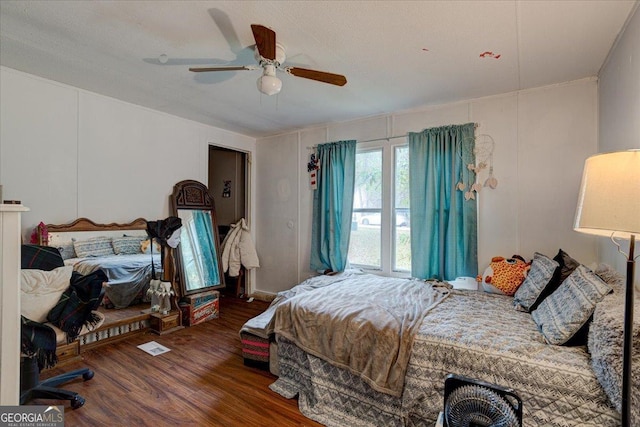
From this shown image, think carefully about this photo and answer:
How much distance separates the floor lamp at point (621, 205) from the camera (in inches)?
40.6

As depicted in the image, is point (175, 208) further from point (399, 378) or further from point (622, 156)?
point (622, 156)

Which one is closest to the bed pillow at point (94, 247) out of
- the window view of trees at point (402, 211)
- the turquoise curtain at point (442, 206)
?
the window view of trees at point (402, 211)

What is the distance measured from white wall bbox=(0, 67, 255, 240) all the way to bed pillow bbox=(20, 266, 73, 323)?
1.06 metres

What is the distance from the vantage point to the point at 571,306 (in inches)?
64.8

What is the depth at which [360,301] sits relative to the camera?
2334mm

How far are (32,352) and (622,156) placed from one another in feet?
10.0

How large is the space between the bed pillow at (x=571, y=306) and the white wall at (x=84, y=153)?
12.4 feet

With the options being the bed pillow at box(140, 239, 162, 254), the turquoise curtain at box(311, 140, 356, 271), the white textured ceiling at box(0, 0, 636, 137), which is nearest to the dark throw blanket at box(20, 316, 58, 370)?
the bed pillow at box(140, 239, 162, 254)

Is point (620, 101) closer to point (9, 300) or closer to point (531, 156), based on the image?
point (531, 156)

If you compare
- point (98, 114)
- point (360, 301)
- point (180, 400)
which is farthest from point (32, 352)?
point (98, 114)

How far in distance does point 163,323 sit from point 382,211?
275cm

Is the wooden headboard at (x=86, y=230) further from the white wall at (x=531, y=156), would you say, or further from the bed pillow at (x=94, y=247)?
the white wall at (x=531, y=156)

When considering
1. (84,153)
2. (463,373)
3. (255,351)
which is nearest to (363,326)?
(463,373)

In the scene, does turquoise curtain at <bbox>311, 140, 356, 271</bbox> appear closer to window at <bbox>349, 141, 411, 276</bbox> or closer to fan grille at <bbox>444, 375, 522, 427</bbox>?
window at <bbox>349, 141, 411, 276</bbox>
